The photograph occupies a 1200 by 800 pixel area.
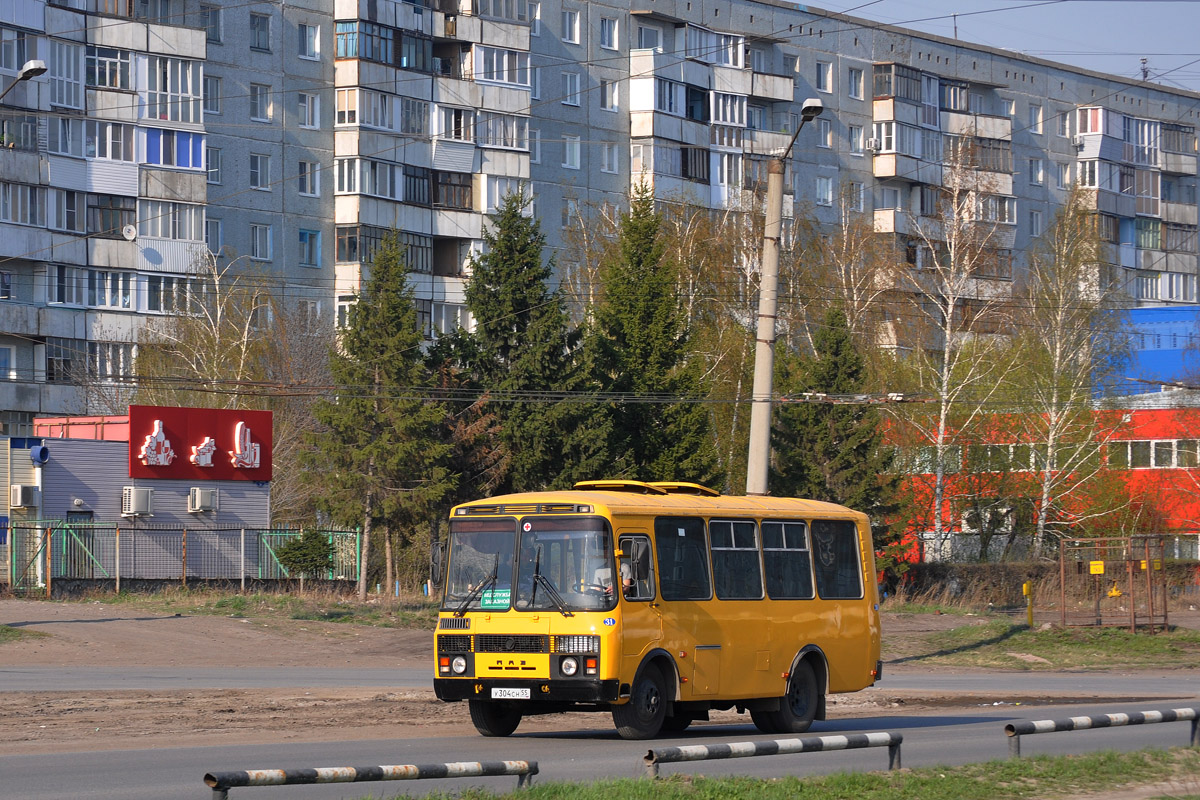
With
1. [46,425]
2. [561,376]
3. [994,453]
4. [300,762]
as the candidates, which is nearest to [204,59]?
[46,425]

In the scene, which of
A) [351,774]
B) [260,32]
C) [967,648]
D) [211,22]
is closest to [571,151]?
[260,32]

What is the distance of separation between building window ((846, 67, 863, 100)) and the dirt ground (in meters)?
51.1

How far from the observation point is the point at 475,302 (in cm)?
4753

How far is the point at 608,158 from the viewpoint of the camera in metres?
76.5

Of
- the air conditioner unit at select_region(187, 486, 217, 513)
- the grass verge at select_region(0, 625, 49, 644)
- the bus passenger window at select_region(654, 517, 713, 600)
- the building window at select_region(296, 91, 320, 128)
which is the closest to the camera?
the bus passenger window at select_region(654, 517, 713, 600)

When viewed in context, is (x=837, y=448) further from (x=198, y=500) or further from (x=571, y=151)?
(x=571, y=151)

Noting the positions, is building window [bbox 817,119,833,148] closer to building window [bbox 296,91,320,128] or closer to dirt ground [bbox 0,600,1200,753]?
building window [bbox 296,91,320,128]

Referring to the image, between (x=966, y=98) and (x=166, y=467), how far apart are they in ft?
195

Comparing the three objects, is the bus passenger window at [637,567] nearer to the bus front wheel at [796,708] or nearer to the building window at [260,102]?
the bus front wheel at [796,708]

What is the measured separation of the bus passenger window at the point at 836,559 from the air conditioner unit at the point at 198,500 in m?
28.4

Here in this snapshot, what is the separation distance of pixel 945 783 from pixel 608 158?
65.7 m

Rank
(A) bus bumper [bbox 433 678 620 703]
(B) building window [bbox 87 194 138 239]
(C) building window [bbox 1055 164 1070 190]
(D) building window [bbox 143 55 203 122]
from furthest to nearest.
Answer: (C) building window [bbox 1055 164 1070 190], (D) building window [bbox 143 55 203 122], (B) building window [bbox 87 194 138 239], (A) bus bumper [bbox 433 678 620 703]

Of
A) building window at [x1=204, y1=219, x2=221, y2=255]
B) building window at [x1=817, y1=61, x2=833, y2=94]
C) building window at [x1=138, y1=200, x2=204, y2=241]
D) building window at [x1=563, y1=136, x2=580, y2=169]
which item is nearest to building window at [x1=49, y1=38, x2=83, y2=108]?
building window at [x1=138, y1=200, x2=204, y2=241]

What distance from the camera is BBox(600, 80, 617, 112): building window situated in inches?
3009
